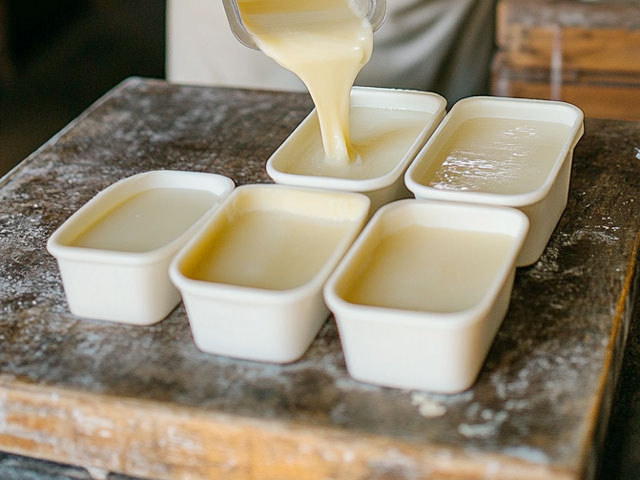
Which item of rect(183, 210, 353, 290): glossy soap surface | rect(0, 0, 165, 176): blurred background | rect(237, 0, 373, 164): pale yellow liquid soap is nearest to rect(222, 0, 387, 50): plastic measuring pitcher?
rect(237, 0, 373, 164): pale yellow liquid soap

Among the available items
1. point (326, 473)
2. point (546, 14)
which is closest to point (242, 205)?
point (326, 473)

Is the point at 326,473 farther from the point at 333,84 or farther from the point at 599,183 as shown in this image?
the point at 599,183

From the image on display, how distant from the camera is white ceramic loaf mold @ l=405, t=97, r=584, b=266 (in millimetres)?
1259

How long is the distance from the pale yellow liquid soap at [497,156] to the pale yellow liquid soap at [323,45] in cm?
16

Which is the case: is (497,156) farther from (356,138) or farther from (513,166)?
(356,138)

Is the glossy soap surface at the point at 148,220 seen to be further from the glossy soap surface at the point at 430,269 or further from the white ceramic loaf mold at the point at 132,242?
the glossy soap surface at the point at 430,269

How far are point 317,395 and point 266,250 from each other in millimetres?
231

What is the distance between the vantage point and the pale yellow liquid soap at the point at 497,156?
1.33 metres

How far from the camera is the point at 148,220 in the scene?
1333 mm

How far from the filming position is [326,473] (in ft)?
3.40

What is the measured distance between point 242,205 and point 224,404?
34 centimetres

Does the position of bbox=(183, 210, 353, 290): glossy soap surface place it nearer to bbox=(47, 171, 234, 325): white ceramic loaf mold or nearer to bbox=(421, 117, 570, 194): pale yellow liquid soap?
bbox=(47, 171, 234, 325): white ceramic loaf mold

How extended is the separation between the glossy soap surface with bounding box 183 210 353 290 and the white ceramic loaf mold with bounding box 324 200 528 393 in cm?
7

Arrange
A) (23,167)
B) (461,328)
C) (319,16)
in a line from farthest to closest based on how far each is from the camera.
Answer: (23,167), (319,16), (461,328)
